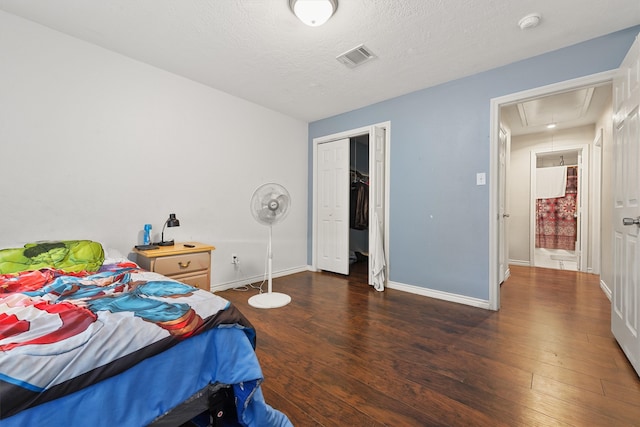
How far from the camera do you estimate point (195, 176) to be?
2.91 metres

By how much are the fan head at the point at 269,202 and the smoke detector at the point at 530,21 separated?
7.62 feet

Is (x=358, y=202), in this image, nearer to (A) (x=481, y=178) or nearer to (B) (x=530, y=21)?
(A) (x=481, y=178)

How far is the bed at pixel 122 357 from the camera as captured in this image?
72 centimetres

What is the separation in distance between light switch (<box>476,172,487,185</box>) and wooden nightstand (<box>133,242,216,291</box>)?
9.07ft

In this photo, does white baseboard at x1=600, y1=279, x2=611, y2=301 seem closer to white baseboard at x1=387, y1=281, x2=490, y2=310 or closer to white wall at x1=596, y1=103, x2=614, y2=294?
white wall at x1=596, y1=103, x2=614, y2=294

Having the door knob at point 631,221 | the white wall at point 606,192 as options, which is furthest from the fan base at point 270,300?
the white wall at point 606,192

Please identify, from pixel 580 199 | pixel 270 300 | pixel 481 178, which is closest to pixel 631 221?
pixel 481 178

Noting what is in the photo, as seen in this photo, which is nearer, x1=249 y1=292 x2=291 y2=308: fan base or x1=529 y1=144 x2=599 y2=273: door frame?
x1=249 y1=292 x2=291 y2=308: fan base

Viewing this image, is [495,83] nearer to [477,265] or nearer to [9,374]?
[477,265]

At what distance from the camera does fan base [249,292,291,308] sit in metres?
2.61

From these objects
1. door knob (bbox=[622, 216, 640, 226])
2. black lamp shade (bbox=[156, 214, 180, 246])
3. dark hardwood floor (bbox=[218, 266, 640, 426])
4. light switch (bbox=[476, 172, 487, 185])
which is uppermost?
light switch (bbox=[476, 172, 487, 185])

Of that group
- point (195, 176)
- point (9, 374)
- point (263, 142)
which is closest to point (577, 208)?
point (263, 142)

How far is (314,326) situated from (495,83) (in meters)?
2.87

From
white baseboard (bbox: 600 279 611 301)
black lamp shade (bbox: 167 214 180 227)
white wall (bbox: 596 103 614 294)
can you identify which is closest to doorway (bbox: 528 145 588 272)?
white wall (bbox: 596 103 614 294)
